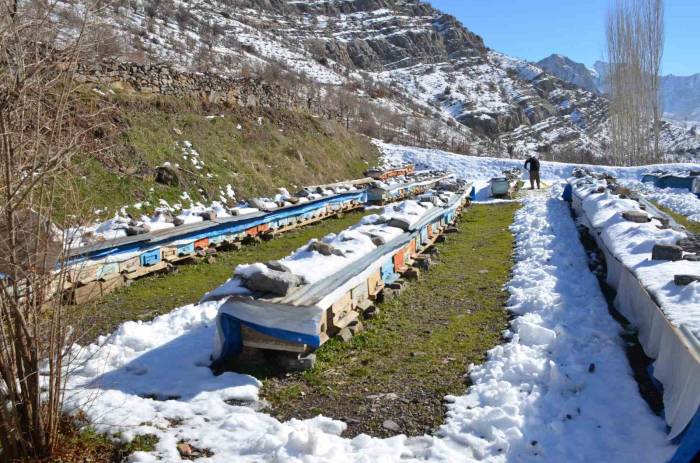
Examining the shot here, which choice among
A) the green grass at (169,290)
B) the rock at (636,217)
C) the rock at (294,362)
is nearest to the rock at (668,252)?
the rock at (636,217)

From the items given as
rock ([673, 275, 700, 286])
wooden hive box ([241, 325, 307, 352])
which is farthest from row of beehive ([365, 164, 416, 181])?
wooden hive box ([241, 325, 307, 352])

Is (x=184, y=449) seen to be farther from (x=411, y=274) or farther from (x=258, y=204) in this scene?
(x=258, y=204)

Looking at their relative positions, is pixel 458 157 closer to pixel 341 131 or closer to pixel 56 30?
pixel 341 131

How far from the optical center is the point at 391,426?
162 inches

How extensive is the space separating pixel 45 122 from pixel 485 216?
14.4 m

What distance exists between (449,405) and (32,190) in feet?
11.0

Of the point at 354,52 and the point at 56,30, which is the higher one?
the point at 354,52

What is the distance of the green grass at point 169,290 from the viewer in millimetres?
6816

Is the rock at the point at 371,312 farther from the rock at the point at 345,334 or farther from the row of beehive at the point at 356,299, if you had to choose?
the rock at the point at 345,334

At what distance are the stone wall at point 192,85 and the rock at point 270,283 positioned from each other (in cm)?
1044

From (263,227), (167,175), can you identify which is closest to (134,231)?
(263,227)

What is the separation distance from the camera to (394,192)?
67.6 ft

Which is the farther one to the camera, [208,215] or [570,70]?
[570,70]

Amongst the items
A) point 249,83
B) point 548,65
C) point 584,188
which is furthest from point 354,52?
point 548,65
